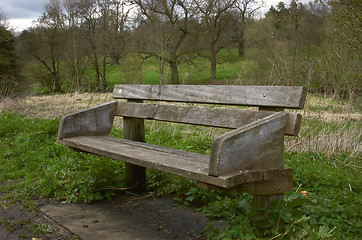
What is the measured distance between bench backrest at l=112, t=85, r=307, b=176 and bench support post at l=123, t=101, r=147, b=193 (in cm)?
43

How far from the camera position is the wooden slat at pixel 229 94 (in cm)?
257

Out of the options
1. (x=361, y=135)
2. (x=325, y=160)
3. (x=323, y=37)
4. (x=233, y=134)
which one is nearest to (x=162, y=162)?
(x=233, y=134)

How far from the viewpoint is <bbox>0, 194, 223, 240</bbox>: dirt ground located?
10.0 feet

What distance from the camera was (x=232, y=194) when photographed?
12.0 feet

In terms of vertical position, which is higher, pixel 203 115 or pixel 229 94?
pixel 229 94

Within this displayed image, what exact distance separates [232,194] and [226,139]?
1.53m

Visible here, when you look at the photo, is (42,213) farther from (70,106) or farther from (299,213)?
(70,106)

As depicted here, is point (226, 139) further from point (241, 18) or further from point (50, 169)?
point (241, 18)

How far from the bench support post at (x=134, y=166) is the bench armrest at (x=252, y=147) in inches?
71.6

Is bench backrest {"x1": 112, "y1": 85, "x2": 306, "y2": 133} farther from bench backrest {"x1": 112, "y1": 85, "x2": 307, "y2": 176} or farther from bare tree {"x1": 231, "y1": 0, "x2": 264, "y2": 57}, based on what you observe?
bare tree {"x1": 231, "y1": 0, "x2": 264, "y2": 57}

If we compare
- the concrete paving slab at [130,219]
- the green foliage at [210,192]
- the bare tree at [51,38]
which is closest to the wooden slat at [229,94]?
the green foliage at [210,192]

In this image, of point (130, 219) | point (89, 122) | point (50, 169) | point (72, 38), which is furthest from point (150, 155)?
point (72, 38)

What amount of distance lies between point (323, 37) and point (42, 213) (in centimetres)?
2025

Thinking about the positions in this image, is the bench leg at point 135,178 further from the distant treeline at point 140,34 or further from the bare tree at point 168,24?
the bare tree at point 168,24
